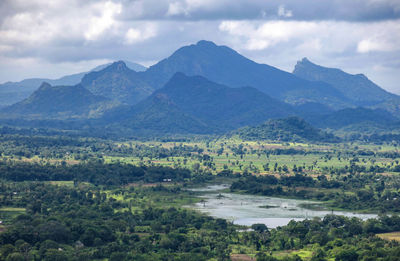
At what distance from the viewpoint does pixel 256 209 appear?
129125 mm

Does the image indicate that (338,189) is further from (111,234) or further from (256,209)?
(111,234)

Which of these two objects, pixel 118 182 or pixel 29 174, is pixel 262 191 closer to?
pixel 118 182

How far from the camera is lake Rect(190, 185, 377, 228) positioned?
117188 mm

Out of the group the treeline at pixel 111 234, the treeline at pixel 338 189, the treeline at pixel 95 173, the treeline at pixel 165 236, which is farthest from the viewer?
the treeline at pixel 95 173

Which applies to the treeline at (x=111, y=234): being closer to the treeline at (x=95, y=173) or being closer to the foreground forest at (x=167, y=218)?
the foreground forest at (x=167, y=218)

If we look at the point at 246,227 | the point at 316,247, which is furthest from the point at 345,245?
the point at 246,227

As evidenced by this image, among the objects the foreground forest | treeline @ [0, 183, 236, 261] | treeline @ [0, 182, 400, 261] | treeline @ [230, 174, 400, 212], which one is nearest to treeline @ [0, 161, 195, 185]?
the foreground forest

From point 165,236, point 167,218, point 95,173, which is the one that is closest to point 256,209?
point 167,218

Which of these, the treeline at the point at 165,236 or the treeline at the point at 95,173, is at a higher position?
the treeline at the point at 95,173

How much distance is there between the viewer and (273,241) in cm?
9706

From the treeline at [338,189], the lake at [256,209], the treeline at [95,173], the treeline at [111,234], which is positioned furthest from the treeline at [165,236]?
the treeline at [95,173]

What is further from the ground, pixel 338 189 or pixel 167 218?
pixel 338 189

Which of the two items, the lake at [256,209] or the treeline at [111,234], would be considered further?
the lake at [256,209]

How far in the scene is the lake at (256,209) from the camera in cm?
11719
